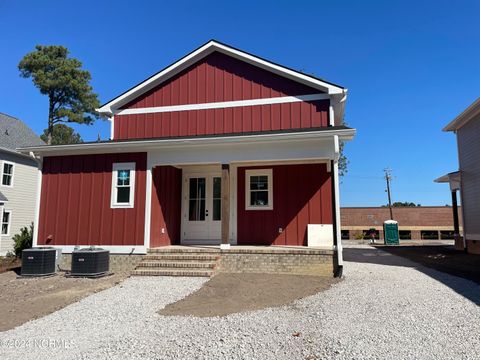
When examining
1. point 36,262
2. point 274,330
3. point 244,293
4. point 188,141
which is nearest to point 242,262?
point 244,293

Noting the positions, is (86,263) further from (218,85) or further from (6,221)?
(6,221)

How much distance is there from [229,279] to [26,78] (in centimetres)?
2868

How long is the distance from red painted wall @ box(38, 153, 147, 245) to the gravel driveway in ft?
10.5

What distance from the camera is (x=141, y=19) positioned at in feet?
45.6

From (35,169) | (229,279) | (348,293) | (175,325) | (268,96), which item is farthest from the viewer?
(35,169)

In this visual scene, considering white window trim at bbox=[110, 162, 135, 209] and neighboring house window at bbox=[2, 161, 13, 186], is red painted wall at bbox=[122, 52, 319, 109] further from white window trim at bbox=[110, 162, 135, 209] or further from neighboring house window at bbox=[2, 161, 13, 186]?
neighboring house window at bbox=[2, 161, 13, 186]

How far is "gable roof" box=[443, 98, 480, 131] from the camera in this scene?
14.1 meters

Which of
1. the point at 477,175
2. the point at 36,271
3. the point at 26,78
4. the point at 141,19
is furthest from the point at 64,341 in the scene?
the point at 26,78

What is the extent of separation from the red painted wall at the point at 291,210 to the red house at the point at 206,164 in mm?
30

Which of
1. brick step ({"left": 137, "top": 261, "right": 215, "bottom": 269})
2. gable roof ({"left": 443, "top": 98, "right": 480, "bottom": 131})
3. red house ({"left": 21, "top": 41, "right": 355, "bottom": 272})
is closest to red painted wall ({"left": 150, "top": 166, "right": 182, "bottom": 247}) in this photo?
red house ({"left": 21, "top": 41, "right": 355, "bottom": 272})

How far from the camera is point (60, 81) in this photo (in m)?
28.8

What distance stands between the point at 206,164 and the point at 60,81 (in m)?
23.6

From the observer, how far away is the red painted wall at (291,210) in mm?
10539

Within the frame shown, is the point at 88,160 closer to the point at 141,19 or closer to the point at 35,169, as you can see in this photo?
the point at 141,19
